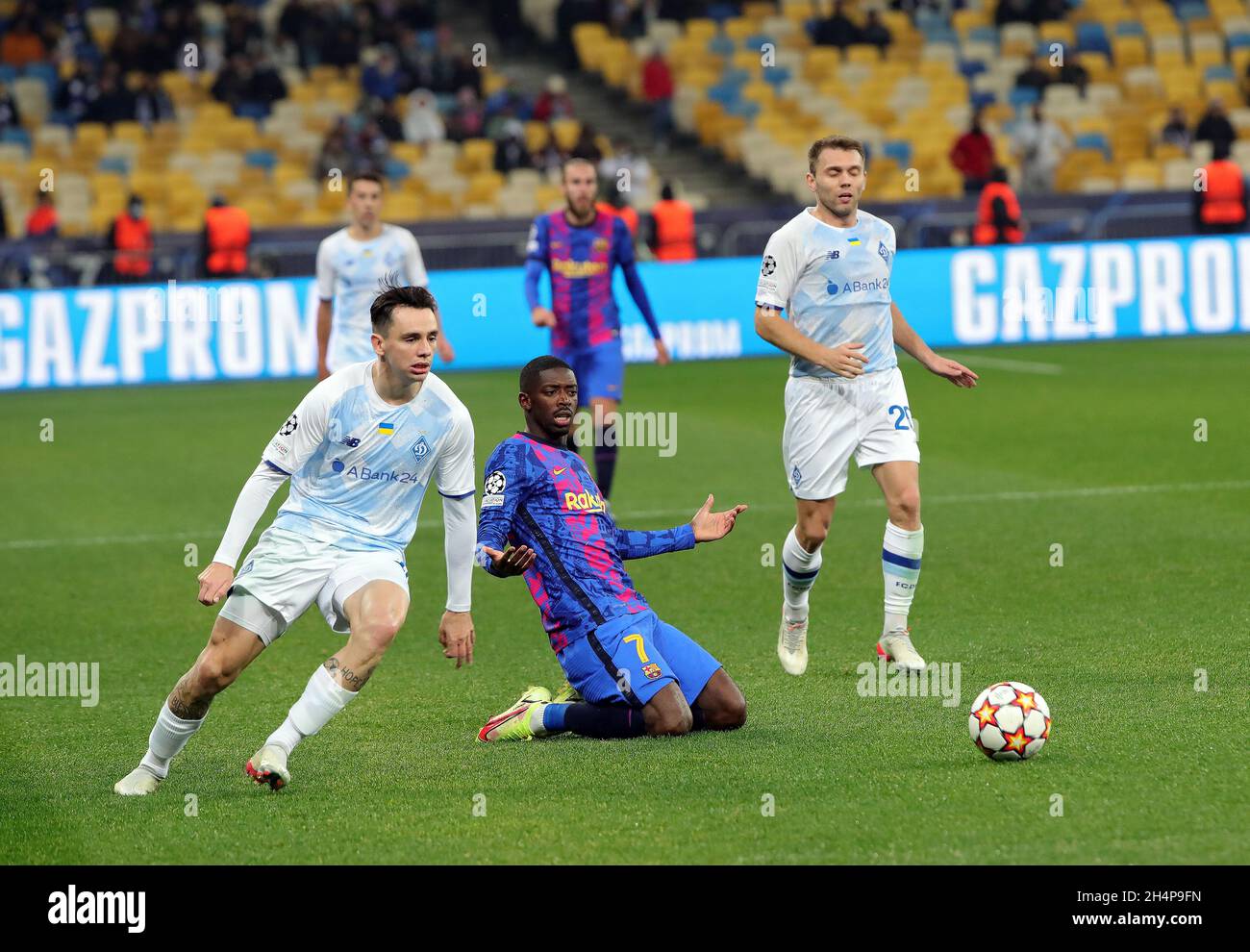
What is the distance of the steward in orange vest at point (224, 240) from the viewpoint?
22.3 m

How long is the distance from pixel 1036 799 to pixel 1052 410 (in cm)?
1191

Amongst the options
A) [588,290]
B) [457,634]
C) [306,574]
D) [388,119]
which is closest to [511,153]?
[388,119]

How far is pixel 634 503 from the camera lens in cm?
1383

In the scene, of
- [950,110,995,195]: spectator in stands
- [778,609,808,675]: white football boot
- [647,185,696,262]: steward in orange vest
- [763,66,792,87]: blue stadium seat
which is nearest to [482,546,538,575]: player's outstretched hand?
[778,609,808,675]: white football boot

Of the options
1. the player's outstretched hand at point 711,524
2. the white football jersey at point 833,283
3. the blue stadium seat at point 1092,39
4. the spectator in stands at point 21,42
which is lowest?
the player's outstretched hand at point 711,524

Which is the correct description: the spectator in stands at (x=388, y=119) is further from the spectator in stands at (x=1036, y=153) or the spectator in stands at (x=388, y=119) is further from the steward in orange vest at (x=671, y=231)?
the spectator in stands at (x=1036, y=153)

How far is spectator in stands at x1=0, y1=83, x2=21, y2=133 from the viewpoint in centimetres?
2667

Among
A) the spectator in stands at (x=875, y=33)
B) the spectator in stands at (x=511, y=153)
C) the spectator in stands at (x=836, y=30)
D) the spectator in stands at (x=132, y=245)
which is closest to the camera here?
the spectator in stands at (x=132, y=245)

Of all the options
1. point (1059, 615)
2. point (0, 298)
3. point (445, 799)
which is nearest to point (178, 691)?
point (445, 799)

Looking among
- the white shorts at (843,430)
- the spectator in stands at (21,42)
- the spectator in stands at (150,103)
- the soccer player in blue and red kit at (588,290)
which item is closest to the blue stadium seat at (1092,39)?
the spectator in stands at (150,103)

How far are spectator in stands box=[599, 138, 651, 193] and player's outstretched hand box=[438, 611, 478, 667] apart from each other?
1947cm

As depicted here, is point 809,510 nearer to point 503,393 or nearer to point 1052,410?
point 1052,410

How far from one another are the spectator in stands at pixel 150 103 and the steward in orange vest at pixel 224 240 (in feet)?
19.2

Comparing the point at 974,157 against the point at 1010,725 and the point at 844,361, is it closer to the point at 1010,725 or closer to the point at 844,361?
the point at 844,361
